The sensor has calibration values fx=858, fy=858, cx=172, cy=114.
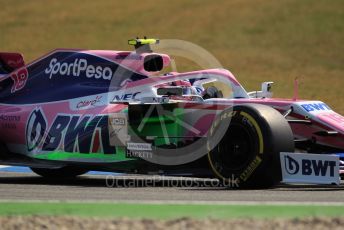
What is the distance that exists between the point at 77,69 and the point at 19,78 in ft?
3.51

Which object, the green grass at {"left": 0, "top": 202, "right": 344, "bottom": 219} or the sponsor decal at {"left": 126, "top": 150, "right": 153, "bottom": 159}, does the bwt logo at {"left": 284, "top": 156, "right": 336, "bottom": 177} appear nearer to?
the green grass at {"left": 0, "top": 202, "right": 344, "bottom": 219}

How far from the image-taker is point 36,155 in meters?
11.6

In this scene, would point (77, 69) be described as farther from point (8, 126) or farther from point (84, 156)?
point (84, 156)

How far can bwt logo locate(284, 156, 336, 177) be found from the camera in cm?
906

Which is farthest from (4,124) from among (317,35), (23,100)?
(317,35)

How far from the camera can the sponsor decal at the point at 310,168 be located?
29.7ft

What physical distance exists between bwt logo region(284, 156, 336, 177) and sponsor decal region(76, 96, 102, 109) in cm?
297

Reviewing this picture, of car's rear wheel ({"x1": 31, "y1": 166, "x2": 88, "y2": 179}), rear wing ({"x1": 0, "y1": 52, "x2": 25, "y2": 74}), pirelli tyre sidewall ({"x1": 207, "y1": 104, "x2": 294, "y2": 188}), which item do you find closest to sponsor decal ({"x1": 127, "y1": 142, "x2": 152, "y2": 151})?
pirelli tyre sidewall ({"x1": 207, "y1": 104, "x2": 294, "y2": 188})

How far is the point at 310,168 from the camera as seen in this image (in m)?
9.18

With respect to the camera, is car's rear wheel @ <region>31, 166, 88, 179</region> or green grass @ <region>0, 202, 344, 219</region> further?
car's rear wheel @ <region>31, 166, 88, 179</region>

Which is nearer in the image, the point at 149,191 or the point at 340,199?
the point at 340,199

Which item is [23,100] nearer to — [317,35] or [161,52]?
[161,52]

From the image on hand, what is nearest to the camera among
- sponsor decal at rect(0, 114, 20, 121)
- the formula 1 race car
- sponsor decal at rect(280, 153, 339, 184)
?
sponsor decal at rect(280, 153, 339, 184)

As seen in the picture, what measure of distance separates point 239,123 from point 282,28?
30.8 m
